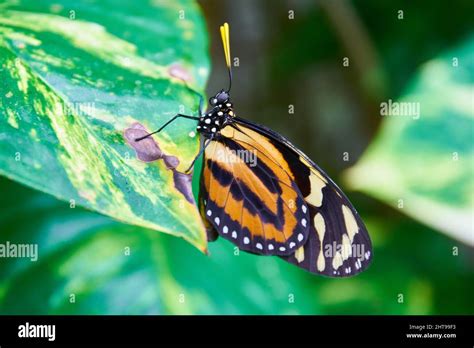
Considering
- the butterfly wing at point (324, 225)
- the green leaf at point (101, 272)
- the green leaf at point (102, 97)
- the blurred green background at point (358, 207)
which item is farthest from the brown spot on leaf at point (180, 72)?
the green leaf at point (101, 272)

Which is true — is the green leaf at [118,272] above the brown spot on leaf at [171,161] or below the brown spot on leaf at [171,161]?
below

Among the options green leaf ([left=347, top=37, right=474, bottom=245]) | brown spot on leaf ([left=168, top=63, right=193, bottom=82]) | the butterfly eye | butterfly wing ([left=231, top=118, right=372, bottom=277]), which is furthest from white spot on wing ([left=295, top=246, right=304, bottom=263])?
brown spot on leaf ([left=168, top=63, right=193, bottom=82])

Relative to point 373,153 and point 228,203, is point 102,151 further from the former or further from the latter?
point 373,153

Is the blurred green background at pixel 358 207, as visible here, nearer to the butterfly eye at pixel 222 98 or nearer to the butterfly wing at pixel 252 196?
the butterfly wing at pixel 252 196

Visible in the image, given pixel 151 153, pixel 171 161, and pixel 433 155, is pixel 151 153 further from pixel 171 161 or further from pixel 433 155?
pixel 433 155

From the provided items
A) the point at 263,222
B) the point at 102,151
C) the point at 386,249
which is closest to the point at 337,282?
the point at 386,249

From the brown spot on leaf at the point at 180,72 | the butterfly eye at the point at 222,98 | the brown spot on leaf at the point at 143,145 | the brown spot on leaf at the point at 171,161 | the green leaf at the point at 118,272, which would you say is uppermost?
the butterfly eye at the point at 222,98

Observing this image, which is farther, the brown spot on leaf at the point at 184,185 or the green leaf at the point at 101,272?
the green leaf at the point at 101,272

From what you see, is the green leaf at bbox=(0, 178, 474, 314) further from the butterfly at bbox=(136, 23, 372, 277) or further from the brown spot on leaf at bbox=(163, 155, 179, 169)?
the brown spot on leaf at bbox=(163, 155, 179, 169)
